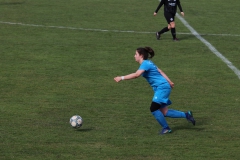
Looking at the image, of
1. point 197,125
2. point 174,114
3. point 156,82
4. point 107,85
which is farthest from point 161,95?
point 107,85

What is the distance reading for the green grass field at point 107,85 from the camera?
1143 centimetres

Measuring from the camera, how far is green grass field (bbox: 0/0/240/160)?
11.4 m

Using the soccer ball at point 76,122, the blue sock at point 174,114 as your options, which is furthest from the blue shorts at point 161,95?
the soccer ball at point 76,122

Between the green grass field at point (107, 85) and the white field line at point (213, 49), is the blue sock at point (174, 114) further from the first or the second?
the white field line at point (213, 49)

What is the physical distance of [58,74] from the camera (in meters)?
17.2

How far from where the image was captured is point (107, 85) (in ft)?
53.2

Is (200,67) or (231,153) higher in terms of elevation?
(231,153)

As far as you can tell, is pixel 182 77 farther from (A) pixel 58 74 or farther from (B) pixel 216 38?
(B) pixel 216 38

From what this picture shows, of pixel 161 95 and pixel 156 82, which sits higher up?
pixel 156 82

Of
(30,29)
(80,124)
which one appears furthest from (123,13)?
(80,124)

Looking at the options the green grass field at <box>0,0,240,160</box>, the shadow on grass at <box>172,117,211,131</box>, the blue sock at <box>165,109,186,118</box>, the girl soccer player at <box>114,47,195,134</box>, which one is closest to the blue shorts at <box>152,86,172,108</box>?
the girl soccer player at <box>114,47,195,134</box>

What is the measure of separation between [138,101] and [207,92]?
1.97 m

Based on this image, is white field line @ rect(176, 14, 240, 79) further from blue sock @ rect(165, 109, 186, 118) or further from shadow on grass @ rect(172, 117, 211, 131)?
blue sock @ rect(165, 109, 186, 118)

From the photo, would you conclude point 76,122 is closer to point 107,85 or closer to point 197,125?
point 197,125
